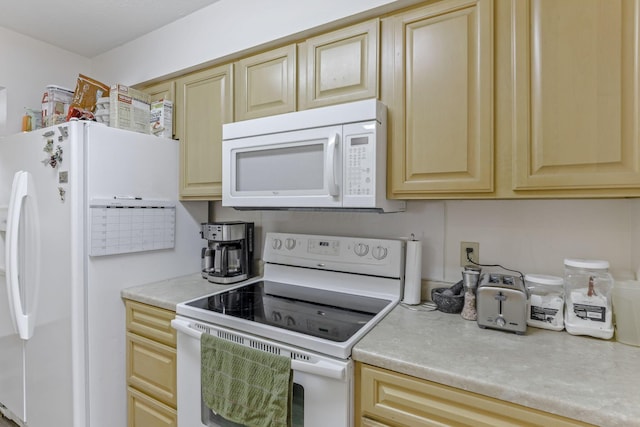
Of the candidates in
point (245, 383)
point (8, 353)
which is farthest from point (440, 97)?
point (8, 353)

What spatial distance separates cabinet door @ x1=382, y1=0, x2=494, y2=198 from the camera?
114 cm

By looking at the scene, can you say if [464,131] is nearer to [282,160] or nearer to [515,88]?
[515,88]

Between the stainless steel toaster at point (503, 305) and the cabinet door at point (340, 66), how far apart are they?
86 centimetres

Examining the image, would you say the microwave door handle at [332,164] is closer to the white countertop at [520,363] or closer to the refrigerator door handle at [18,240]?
the white countertop at [520,363]

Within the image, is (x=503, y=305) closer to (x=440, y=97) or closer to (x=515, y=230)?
(x=515, y=230)

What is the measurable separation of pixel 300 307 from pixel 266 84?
3.55 ft

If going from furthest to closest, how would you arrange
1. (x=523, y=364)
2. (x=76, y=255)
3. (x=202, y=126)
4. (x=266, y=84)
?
(x=202, y=126) → (x=266, y=84) → (x=76, y=255) → (x=523, y=364)

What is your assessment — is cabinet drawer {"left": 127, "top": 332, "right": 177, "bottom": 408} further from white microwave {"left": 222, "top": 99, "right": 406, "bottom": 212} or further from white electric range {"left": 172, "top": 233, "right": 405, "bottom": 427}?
white microwave {"left": 222, "top": 99, "right": 406, "bottom": 212}

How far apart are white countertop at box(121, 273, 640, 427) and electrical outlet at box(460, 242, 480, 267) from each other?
29cm

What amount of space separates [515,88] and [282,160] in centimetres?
92

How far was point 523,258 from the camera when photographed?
1339 millimetres

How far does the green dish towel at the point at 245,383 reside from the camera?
3.57 ft

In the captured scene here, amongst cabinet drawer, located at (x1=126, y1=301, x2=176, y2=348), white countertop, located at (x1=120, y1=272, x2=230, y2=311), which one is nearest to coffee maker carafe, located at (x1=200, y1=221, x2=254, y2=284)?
white countertop, located at (x1=120, y1=272, x2=230, y2=311)

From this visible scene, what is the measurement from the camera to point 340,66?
4.60 ft
